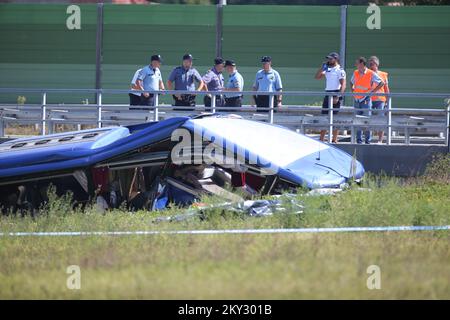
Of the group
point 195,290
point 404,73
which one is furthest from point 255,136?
point 404,73

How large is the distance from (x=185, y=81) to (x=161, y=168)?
871cm

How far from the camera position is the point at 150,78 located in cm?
1905

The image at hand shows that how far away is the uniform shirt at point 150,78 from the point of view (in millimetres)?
19031

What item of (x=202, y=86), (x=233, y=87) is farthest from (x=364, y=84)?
(x=202, y=86)

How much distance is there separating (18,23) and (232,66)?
11.1 meters

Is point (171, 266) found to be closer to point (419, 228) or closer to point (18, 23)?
point (419, 228)

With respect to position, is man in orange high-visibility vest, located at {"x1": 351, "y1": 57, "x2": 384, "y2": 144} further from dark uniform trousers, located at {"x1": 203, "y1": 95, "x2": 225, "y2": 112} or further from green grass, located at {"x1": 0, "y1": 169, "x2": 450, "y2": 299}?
green grass, located at {"x1": 0, "y1": 169, "x2": 450, "y2": 299}

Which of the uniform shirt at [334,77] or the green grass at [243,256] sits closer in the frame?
the green grass at [243,256]

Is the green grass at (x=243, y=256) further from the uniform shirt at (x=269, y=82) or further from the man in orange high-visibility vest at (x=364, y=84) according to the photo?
the uniform shirt at (x=269, y=82)

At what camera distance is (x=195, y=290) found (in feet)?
20.2

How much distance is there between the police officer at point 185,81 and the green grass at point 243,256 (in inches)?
355

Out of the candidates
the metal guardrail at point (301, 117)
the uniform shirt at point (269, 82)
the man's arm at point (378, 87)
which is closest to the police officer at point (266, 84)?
the uniform shirt at point (269, 82)

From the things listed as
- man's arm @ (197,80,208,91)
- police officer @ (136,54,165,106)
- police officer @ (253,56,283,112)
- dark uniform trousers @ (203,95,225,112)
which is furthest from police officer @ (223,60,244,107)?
police officer @ (136,54,165,106)

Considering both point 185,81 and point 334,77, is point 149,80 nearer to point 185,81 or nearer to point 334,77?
point 185,81
